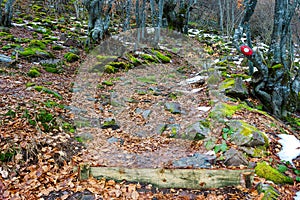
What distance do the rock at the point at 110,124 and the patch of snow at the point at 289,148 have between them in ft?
12.8

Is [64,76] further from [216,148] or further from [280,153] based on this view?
[280,153]

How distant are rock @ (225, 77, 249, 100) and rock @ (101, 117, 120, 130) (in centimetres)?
357

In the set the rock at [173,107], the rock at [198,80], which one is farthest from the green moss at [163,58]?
the rock at [173,107]

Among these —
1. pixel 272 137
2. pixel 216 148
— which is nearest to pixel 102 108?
pixel 216 148

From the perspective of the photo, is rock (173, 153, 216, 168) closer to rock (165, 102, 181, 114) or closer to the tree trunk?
rock (165, 102, 181, 114)

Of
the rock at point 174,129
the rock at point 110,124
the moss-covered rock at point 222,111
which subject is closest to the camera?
the rock at point 174,129

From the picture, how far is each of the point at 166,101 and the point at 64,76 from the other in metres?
4.20

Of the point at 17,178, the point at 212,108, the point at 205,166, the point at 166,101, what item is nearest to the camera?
the point at 17,178

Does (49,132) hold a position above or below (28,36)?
below

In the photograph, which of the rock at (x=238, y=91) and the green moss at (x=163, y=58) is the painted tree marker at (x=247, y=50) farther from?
the green moss at (x=163, y=58)

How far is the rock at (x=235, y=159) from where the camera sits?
14.8ft

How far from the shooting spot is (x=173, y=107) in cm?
744

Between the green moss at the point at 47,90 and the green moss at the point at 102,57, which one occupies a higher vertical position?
the green moss at the point at 102,57

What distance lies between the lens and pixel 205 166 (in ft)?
14.9
